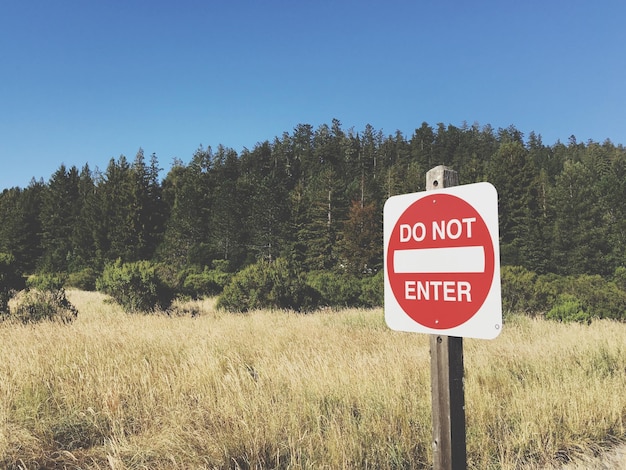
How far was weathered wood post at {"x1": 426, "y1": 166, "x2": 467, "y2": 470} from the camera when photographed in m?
1.93

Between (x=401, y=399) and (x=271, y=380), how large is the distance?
155 cm

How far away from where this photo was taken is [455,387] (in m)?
1.97

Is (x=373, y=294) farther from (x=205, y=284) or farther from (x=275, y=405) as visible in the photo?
(x=275, y=405)

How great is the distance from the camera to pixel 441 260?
188 centimetres

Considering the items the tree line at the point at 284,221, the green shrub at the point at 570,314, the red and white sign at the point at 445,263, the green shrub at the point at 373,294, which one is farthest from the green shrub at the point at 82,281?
the red and white sign at the point at 445,263

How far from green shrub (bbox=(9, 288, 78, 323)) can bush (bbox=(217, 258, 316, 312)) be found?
18.4 ft

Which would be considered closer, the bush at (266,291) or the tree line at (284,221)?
the bush at (266,291)

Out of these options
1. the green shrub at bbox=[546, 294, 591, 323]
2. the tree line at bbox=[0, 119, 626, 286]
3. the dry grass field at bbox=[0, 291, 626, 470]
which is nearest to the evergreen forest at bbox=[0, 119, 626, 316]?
the tree line at bbox=[0, 119, 626, 286]

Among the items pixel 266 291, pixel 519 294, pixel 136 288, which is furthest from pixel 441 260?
pixel 519 294

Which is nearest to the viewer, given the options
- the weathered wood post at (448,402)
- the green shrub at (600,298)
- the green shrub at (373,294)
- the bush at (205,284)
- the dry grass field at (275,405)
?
the weathered wood post at (448,402)

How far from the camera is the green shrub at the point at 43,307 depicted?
34.0ft

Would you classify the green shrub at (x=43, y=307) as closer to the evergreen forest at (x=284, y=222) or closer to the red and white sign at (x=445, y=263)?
the red and white sign at (x=445, y=263)

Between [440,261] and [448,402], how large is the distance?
69cm

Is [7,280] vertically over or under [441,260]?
under
